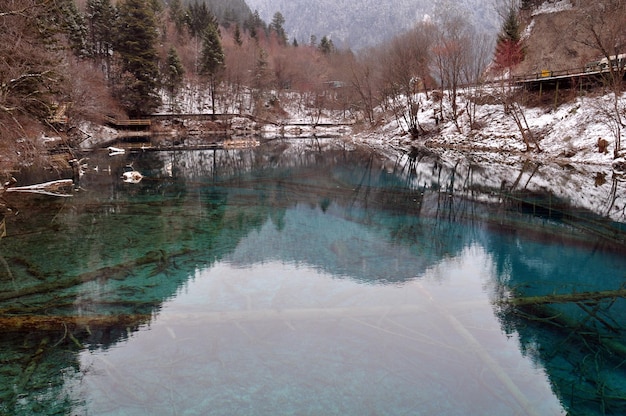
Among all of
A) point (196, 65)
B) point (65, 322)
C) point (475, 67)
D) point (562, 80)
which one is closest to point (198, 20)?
point (196, 65)

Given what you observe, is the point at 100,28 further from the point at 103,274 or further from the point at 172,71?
the point at 103,274

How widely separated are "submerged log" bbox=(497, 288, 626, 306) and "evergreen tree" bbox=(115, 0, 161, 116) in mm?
64793

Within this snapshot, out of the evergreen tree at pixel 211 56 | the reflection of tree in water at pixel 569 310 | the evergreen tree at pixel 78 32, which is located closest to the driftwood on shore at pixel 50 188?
the reflection of tree in water at pixel 569 310

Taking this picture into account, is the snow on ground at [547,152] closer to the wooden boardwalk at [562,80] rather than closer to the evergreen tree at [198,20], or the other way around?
the wooden boardwalk at [562,80]

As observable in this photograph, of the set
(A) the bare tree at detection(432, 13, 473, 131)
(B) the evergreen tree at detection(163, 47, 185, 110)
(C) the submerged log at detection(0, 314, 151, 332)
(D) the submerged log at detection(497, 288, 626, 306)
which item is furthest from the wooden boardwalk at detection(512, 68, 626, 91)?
(B) the evergreen tree at detection(163, 47, 185, 110)

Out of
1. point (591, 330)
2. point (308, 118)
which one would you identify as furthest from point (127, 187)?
point (308, 118)

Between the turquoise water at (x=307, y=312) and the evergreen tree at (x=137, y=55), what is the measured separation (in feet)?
171

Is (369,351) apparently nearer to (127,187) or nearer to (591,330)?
(591,330)

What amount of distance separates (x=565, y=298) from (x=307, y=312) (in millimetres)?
5391

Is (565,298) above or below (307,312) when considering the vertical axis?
above

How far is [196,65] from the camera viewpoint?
287ft

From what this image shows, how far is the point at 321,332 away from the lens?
7.79 metres

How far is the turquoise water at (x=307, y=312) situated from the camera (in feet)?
20.0

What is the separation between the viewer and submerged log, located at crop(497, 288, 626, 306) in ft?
29.8
